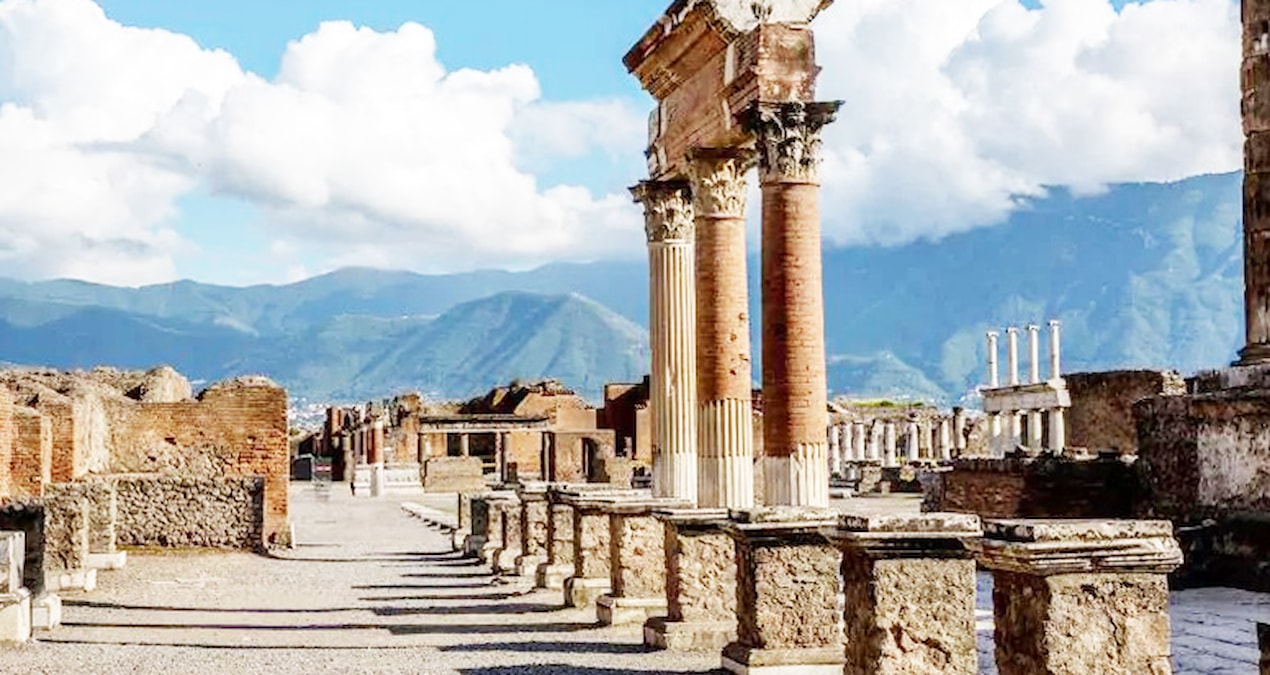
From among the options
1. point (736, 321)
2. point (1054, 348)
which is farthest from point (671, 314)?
point (1054, 348)

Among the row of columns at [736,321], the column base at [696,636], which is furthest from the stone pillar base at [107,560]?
the column base at [696,636]

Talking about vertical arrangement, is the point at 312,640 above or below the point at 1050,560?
below

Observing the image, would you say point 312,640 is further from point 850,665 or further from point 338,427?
point 338,427

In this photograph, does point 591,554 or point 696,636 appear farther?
point 591,554

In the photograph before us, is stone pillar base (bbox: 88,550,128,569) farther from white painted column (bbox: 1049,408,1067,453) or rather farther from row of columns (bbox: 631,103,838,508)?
white painted column (bbox: 1049,408,1067,453)

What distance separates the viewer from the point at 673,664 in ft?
39.2

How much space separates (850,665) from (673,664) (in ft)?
11.7

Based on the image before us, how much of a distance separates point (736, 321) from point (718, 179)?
1.32m

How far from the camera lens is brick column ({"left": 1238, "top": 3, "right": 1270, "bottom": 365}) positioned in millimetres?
16281

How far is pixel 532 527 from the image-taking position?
20234mm

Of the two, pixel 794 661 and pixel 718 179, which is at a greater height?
pixel 718 179

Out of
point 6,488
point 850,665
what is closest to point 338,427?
point 6,488

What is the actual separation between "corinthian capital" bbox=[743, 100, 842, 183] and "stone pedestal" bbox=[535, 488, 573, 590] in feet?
20.3

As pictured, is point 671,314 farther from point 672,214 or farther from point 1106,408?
point 1106,408
